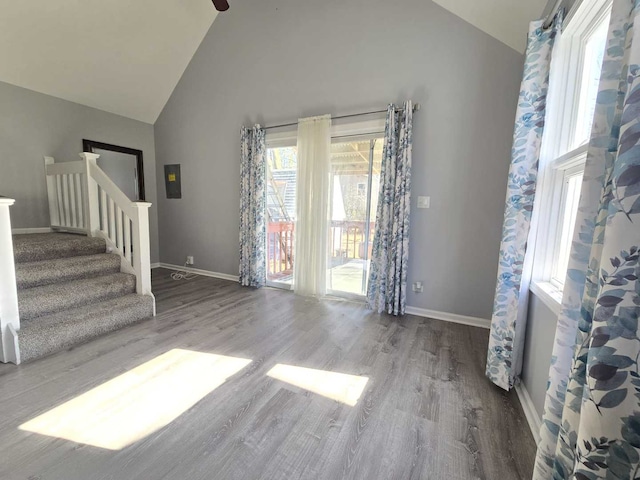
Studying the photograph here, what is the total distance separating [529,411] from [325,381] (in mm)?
1159

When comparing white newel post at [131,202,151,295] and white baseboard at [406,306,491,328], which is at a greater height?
white newel post at [131,202,151,295]

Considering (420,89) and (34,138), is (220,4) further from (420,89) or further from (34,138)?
(34,138)

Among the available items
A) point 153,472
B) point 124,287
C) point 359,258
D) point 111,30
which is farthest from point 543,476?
point 111,30

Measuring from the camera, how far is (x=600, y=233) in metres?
0.68

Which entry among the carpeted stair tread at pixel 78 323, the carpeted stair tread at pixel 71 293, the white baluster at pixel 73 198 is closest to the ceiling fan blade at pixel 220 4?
the white baluster at pixel 73 198

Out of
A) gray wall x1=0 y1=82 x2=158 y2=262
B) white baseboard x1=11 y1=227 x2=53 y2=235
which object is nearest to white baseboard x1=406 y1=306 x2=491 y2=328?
white baseboard x1=11 y1=227 x2=53 y2=235

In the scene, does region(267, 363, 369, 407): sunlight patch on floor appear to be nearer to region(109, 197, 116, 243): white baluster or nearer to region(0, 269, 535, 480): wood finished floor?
region(0, 269, 535, 480): wood finished floor

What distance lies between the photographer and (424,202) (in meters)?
2.88

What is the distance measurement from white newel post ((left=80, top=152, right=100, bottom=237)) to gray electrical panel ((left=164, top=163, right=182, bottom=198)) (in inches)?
52.9

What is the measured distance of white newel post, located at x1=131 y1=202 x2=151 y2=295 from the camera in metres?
2.75

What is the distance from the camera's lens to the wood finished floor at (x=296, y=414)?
3.94 ft

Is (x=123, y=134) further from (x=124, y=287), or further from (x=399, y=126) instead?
(x=399, y=126)

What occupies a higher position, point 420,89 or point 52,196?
point 420,89

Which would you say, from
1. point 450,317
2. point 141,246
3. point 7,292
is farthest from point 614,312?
point 141,246
